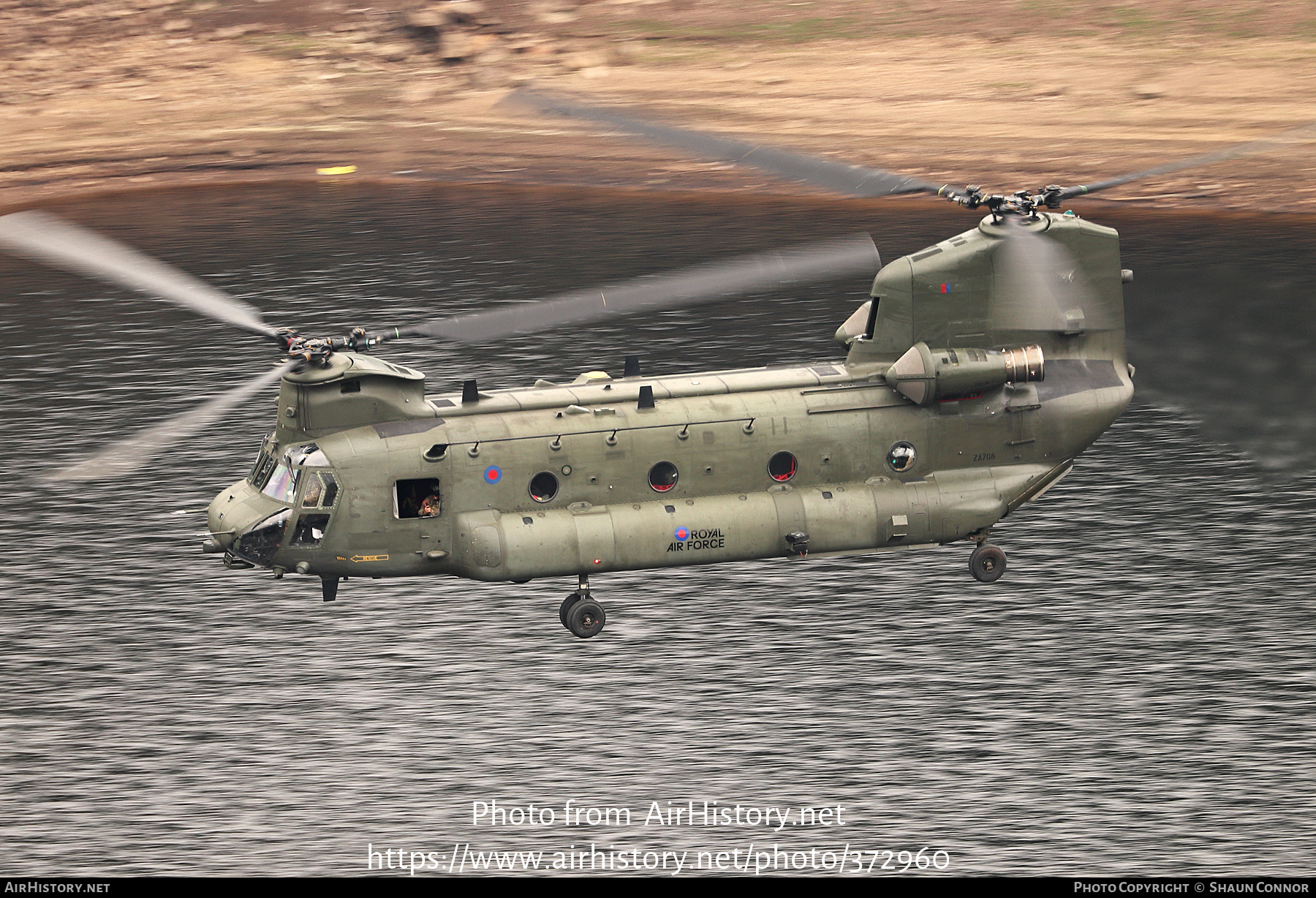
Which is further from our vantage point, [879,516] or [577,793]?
[879,516]

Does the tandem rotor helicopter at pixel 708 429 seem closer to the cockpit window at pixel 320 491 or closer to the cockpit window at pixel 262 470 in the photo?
the cockpit window at pixel 320 491

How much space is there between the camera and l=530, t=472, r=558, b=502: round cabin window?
4141 centimetres

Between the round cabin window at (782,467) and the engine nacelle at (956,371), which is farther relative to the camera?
the engine nacelle at (956,371)

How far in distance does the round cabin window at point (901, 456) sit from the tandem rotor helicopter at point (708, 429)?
5 cm

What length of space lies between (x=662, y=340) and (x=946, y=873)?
3388 cm

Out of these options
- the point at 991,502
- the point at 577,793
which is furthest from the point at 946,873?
the point at 991,502

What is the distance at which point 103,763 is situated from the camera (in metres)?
39.3

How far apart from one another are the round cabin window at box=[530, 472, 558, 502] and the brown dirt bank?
4687 cm

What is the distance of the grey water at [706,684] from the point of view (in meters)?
36.8

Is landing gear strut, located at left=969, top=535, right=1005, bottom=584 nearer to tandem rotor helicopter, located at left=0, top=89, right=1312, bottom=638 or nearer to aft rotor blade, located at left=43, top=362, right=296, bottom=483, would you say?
tandem rotor helicopter, located at left=0, top=89, right=1312, bottom=638

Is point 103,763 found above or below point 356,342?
below

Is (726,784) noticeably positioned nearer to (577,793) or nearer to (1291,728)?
(577,793)

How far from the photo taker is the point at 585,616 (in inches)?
1668

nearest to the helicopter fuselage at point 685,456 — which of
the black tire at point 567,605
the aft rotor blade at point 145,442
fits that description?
the aft rotor blade at point 145,442
